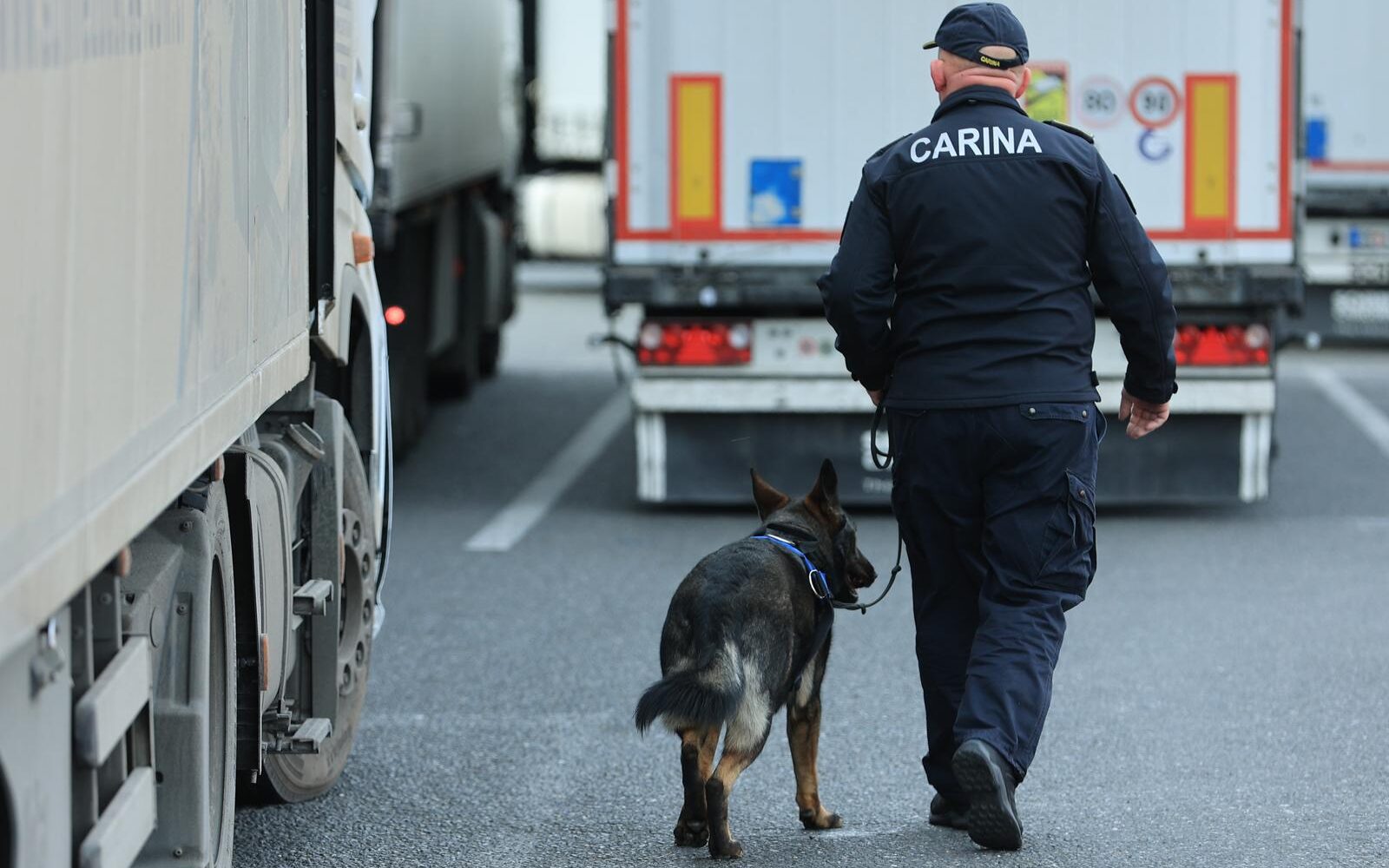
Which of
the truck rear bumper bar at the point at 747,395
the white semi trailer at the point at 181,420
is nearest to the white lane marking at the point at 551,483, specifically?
the truck rear bumper bar at the point at 747,395

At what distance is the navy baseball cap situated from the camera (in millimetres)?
4781

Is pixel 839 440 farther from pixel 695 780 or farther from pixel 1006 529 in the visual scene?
pixel 695 780

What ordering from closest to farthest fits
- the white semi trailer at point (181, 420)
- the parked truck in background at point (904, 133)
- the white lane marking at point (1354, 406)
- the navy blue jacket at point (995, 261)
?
the white semi trailer at point (181, 420), the navy blue jacket at point (995, 261), the parked truck in background at point (904, 133), the white lane marking at point (1354, 406)

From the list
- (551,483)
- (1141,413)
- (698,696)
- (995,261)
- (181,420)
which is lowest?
(551,483)

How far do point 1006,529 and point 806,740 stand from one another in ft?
2.25

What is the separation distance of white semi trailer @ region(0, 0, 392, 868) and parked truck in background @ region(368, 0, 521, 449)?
15.6ft

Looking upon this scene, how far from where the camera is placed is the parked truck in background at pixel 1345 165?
15.5 metres

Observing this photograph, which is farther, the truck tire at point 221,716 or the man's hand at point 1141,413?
the man's hand at point 1141,413

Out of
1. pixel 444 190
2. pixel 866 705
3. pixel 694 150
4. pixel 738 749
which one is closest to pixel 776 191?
pixel 694 150

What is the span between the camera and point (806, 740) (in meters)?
4.96

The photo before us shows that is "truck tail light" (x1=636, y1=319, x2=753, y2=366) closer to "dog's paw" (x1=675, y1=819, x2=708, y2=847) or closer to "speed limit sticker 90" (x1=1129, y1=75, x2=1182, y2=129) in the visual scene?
"speed limit sticker 90" (x1=1129, y1=75, x2=1182, y2=129)

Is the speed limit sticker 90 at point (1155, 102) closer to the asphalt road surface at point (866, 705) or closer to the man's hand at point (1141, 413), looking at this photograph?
the asphalt road surface at point (866, 705)

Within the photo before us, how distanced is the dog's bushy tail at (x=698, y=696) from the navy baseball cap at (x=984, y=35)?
1.45m

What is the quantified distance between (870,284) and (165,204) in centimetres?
196
